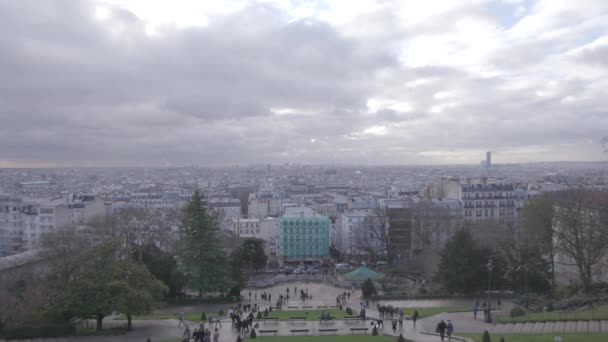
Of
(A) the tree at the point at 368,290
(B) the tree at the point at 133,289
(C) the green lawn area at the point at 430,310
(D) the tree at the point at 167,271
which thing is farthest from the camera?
(D) the tree at the point at 167,271

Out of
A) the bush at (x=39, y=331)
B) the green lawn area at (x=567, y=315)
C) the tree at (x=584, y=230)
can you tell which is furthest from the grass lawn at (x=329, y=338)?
the tree at (x=584, y=230)

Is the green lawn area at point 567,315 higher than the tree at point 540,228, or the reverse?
the tree at point 540,228

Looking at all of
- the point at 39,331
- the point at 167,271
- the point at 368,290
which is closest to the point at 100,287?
the point at 39,331

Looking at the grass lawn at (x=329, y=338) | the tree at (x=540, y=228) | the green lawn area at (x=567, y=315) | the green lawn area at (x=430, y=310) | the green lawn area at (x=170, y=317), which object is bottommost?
the green lawn area at (x=170, y=317)

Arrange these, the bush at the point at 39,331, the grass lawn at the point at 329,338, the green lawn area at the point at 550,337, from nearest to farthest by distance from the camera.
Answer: the green lawn area at the point at 550,337, the grass lawn at the point at 329,338, the bush at the point at 39,331

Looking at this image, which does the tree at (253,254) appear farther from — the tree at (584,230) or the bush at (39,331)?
the tree at (584,230)

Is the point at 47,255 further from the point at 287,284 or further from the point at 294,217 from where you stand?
the point at 294,217

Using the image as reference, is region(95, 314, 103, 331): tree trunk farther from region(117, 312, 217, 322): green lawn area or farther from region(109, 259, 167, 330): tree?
region(117, 312, 217, 322): green lawn area
